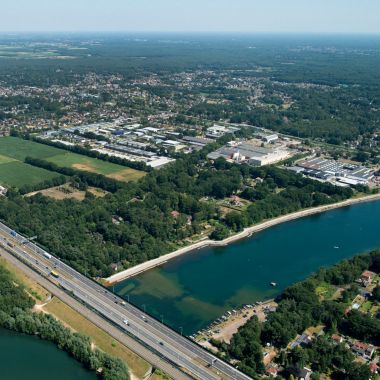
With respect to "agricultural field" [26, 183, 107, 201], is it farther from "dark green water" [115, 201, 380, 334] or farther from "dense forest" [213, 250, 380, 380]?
"dense forest" [213, 250, 380, 380]

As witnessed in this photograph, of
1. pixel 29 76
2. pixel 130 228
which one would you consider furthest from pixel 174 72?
pixel 130 228

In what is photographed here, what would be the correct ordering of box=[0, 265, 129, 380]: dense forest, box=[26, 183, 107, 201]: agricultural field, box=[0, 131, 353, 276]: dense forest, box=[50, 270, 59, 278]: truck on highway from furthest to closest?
box=[26, 183, 107, 201]: agricultural field
box=[0, 131, 353, 276]: dense forest
box=[50, 270, 59, 278]: truck on highway
box=[0, 265, 129, 380]: dense forest

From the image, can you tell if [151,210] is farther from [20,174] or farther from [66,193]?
[20,174]

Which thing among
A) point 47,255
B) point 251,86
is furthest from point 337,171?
point 251,86

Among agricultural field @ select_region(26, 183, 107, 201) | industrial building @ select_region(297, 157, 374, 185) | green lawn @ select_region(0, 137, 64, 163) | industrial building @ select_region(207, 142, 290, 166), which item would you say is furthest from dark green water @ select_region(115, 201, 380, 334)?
green lawn @ select_region(0, 137, 64, 163)

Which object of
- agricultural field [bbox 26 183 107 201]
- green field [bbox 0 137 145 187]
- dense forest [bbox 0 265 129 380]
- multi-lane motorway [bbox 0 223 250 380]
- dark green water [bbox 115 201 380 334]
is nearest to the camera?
dense forest [bbox 0 265 129 380]
